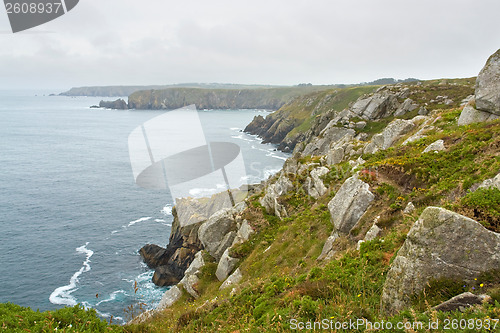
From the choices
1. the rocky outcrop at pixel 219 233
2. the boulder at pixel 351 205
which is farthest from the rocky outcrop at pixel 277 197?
the boulder at pixel 351 205

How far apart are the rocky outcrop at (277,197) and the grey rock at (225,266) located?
17.2 ft

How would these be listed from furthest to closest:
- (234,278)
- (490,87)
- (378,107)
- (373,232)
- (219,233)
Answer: (378,107) < (219,233) < (490,87) < (234,278) < (373,232)

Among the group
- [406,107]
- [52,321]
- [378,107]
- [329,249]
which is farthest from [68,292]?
[406,107]

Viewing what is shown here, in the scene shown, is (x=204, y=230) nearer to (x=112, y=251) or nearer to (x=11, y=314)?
(x=11, y=314)

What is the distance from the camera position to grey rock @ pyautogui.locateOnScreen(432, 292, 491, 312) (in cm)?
641

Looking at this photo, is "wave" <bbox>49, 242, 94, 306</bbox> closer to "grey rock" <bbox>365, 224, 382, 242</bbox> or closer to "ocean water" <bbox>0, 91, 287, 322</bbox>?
"ocean water" <bbox>0, 91, 287, 322</bbox>

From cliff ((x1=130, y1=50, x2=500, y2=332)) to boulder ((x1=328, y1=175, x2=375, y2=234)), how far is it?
0.18 feet

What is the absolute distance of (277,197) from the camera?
26.2 metres

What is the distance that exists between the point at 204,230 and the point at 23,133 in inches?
5445

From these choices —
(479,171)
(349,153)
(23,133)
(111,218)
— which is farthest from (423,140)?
(23,133)

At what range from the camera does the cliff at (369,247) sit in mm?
7359

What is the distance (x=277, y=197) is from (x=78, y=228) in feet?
125

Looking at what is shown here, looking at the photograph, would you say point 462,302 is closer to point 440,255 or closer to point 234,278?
point 440,255

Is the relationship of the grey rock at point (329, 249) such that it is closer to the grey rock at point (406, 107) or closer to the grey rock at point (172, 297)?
the grey rock at point (172, 297)
